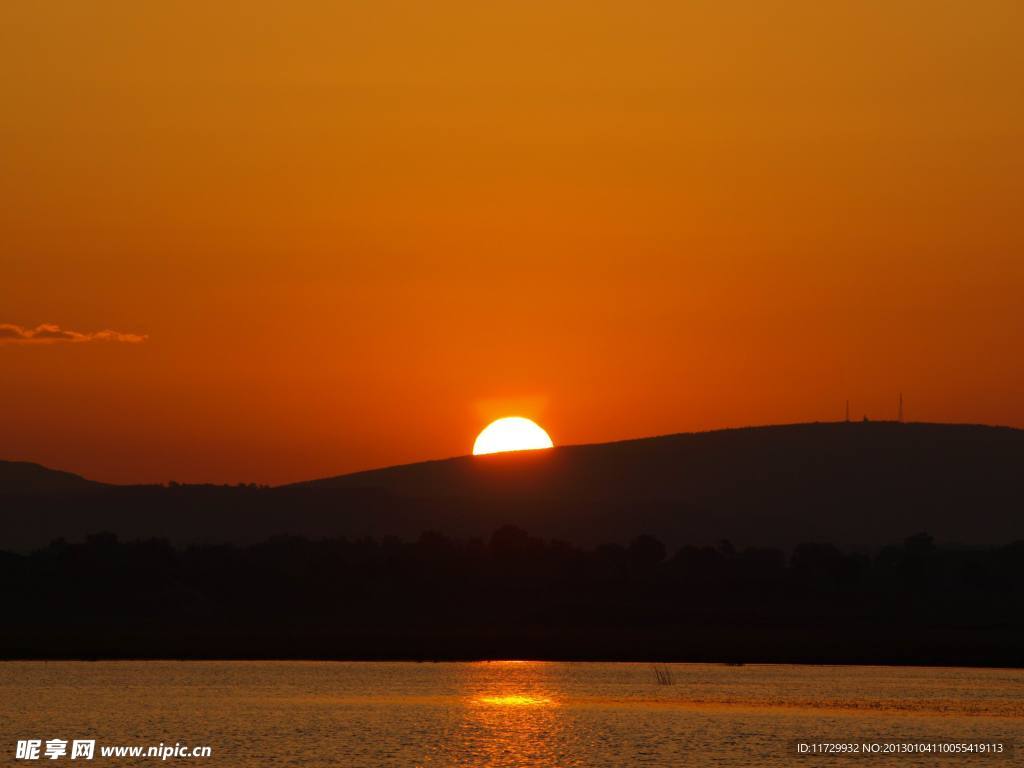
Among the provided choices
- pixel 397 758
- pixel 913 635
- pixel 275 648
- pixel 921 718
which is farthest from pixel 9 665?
pixel 913 635

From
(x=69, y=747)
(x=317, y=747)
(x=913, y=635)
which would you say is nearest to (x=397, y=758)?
(x=317, y=747)

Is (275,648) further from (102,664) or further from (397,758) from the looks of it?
(397,758)

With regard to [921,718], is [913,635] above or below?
above

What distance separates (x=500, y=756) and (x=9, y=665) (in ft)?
197

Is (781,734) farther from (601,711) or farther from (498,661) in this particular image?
(498,661)

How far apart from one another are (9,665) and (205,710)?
37.6m

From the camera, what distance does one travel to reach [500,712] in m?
99.2

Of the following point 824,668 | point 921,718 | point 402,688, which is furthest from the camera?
point 824,668

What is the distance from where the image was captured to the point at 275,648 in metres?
150

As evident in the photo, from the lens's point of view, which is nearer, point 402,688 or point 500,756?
point 500,756

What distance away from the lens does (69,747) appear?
3041 inches

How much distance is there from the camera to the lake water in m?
79.4

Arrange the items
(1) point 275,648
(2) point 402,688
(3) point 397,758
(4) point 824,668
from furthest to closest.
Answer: (1) point 275,648 → (4) point 824,668 → (2) point 402,688 → (3) point 397,758

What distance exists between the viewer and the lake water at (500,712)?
7938 centimetres
